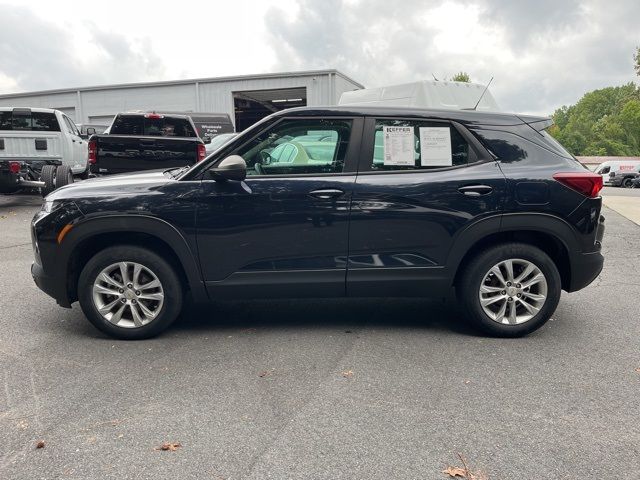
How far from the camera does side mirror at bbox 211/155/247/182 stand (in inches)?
159

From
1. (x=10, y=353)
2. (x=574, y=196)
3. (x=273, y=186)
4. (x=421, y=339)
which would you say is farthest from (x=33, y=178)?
(x=574, y=196)

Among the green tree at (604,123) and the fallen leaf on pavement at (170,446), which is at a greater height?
the green tree at (604,123)

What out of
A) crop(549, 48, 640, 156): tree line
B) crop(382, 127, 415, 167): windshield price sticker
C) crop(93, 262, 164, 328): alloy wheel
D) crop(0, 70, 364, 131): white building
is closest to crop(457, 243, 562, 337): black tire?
crop(382, 127, 415, 167): windshield price sticker

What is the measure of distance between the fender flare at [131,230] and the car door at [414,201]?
4.26ft

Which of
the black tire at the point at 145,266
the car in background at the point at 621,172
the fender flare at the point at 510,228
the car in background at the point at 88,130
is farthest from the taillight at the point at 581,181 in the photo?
the car in background at the point at 621,172

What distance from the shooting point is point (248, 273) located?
14.0ft

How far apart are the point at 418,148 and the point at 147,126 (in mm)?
8036

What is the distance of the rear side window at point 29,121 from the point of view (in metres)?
11.7

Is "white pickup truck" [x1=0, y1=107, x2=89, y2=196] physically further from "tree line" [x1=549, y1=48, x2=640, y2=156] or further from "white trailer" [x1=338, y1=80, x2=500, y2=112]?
"tree line" [x1=549, y1=48, x2=640, y2=156]

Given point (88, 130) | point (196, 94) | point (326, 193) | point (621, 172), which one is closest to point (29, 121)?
point (88, 130)

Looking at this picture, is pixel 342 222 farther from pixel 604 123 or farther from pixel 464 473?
pixel 604 123

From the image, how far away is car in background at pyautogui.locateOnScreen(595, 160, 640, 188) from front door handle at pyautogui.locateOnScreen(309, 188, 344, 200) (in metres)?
33.3

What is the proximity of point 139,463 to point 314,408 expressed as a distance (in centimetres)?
102

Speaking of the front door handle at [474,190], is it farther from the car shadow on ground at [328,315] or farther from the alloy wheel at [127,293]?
the alloy wheel at [127,293]
